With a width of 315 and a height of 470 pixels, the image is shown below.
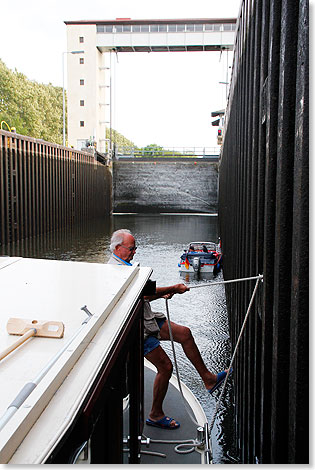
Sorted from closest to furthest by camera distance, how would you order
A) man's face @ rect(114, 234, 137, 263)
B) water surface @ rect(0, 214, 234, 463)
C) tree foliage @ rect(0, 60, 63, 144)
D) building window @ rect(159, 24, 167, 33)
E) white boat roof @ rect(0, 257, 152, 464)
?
white boat roof @ rect(0, 257, 152, 464)
man's face @ rect(114, 234, 137, 263)
water surface @ rect(0, 214, 234, 463)
building window @ rect(159, 24, 167, 33)
tree foliage @ rect(0, 60, 63, 144)

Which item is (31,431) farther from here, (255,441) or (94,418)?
(255,441)

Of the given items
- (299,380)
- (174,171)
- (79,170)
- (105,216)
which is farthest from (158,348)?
(174,171)

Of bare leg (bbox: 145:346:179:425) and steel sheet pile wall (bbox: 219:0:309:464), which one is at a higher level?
steel sheet pile wall (bbox: 219:0:309:464)

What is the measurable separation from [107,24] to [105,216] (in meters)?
16.6

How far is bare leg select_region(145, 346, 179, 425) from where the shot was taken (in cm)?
382

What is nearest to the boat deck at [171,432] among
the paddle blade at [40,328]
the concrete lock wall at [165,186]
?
the paddle blade at [40,328]

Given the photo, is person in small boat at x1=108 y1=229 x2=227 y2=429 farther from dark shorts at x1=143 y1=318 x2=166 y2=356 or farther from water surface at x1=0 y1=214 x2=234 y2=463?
water surface at x1=0 y1=214 x2=234 y2=463

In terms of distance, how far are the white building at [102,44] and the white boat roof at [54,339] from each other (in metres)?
36.5

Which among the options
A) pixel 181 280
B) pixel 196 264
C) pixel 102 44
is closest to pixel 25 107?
pixel 102 44

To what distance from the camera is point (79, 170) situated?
26.8 m

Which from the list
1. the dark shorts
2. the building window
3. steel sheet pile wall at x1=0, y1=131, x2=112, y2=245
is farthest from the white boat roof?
the building window

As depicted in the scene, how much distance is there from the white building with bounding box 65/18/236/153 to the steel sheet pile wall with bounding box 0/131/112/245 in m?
11.6

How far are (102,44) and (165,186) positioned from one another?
12.9 m

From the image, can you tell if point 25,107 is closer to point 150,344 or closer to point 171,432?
point 150,344
